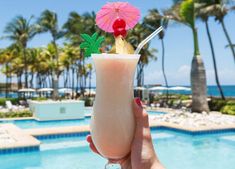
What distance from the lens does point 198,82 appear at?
57.3 feet

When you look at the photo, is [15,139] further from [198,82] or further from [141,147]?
[198,82]

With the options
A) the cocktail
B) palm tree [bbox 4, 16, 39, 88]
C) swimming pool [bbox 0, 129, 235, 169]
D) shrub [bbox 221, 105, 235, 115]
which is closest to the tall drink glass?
the cocktail

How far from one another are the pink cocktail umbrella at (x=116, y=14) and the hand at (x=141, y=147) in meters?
0.40

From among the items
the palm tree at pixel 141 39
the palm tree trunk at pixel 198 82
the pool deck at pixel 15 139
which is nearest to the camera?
the pool deck at pixel 15 139

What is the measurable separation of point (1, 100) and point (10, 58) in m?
13.0

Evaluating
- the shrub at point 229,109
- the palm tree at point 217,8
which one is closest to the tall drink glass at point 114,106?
the shrub at point 229,109

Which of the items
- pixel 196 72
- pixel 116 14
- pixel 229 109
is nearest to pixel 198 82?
pixel 196 72

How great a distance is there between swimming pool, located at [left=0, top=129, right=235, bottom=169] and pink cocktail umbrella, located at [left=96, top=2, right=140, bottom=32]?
6.37 metres

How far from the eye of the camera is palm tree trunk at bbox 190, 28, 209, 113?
57.1ft

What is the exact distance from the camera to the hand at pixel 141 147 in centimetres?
170

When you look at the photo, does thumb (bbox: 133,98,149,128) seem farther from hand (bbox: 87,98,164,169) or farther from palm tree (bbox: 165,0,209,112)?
palm tree (bbox: 165,0,209,112)

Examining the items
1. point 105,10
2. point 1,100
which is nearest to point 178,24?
point 1,100

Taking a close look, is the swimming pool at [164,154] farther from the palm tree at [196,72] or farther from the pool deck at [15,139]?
the palm tree at [196,72]

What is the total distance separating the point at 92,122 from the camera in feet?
5.79
